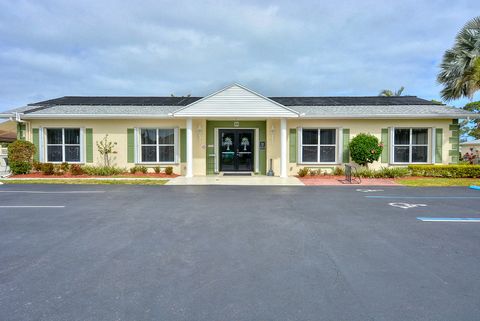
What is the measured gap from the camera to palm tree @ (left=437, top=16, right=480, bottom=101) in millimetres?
14227

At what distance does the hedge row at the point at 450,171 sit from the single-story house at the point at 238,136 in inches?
41.2

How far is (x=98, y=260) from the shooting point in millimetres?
4066

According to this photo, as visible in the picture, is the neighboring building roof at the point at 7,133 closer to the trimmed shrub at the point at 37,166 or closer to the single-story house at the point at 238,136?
the single-story house at the point at 238,136

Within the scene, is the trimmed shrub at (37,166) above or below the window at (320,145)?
below

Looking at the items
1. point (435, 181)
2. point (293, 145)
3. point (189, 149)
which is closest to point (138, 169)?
point (189, 149)

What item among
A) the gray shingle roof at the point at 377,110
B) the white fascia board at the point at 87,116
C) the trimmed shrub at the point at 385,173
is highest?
the gray shingle roof at the point at 377,110

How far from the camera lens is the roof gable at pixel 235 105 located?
1381 centimetres

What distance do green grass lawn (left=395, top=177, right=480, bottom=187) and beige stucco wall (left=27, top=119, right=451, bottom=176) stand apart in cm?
197

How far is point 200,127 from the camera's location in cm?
1531

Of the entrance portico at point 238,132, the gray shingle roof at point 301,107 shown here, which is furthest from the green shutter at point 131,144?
the entrance portico at point 238,132

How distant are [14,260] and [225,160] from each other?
1224cm

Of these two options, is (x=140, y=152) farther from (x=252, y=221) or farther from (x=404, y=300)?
(x=404, y=300)

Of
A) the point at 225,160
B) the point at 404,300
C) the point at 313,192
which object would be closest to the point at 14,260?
the point at 404,300

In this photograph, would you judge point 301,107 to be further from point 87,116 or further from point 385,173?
point 87,116
